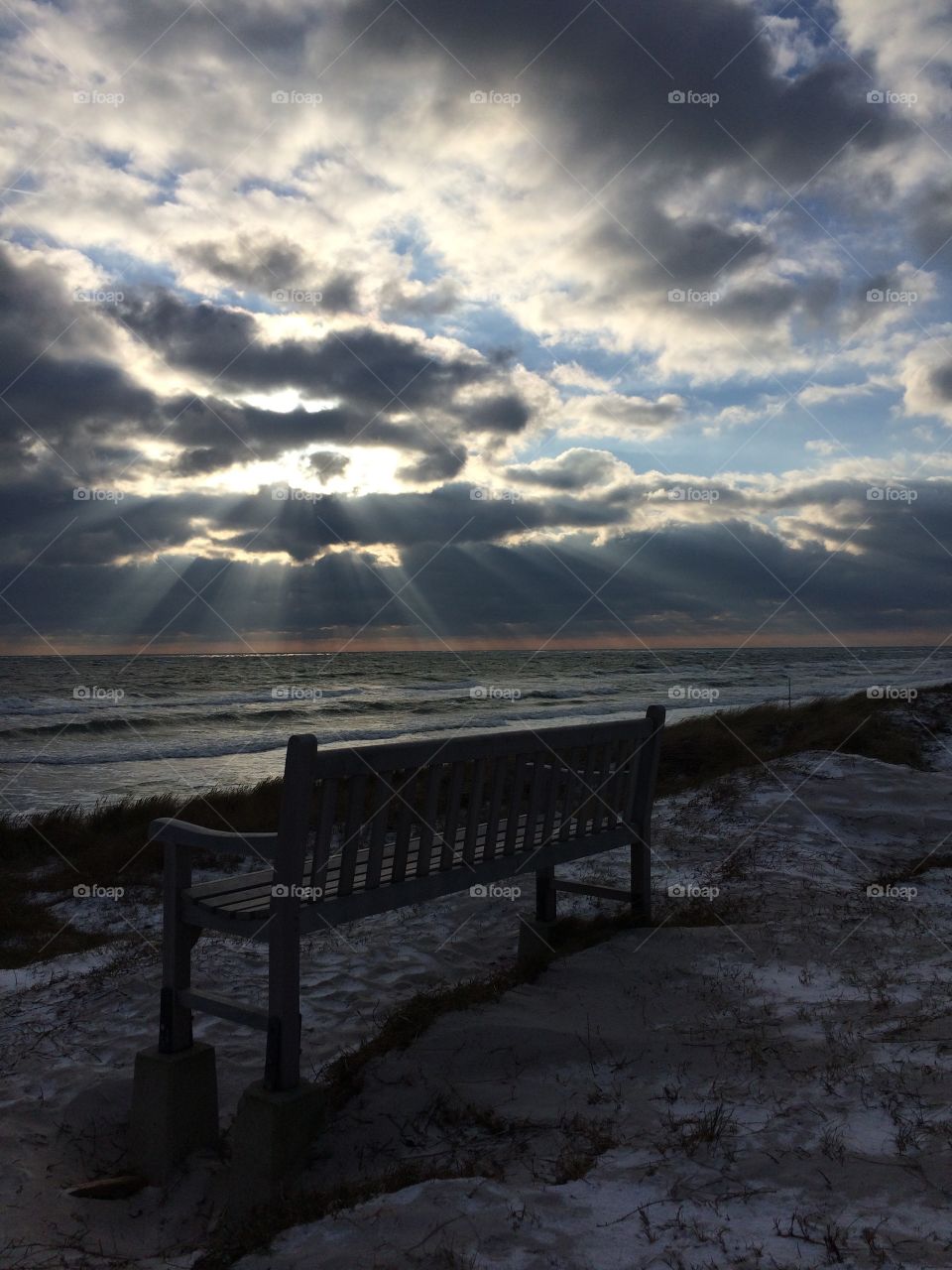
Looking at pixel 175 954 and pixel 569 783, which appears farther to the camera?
pixel 569 783

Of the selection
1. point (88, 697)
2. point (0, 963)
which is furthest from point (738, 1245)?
point (88, 697)

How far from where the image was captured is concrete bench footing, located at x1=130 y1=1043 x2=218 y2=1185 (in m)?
3.91

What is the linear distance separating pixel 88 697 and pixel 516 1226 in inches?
1532

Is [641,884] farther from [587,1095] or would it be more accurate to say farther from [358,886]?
[358,886]

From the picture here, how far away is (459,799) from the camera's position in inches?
189

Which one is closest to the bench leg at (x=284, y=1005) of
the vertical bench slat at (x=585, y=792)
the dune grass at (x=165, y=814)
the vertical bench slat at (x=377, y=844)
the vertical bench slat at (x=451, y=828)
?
the vertical bench slat at (x=377, y=844)

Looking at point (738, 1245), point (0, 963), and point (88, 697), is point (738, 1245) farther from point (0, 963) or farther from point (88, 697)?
point (88, 697)

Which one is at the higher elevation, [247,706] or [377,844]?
[377,844]

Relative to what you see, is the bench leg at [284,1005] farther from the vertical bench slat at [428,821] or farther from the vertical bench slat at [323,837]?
the vertical bench slat at [428,821]

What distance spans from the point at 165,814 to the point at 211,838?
8435 millimetres

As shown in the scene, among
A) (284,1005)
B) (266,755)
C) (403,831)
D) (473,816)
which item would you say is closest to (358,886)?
(403,831)

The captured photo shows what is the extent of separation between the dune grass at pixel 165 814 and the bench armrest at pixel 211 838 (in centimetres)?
361

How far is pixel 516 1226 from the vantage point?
275cm

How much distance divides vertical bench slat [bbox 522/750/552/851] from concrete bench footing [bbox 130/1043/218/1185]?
1997 mm
